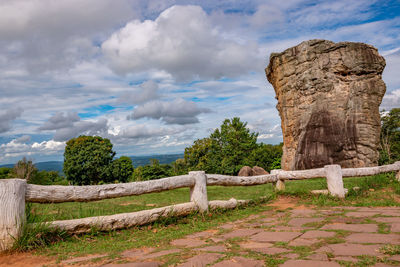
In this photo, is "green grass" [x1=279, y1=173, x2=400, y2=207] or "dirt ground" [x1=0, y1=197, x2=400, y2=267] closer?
"dirt ground" [x1=0, y1=197, x2=400, y2=267]

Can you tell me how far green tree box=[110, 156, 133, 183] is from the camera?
32.7 m

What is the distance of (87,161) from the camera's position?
3112cm

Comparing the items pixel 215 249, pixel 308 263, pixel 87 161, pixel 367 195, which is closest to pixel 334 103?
pixel 367 195

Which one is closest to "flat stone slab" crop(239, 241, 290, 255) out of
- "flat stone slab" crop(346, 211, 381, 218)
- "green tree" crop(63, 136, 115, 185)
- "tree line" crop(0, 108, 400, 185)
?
"flat stone slab" crop(346, 211, 381, 218)

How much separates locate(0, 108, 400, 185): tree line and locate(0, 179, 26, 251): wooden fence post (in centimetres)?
2320

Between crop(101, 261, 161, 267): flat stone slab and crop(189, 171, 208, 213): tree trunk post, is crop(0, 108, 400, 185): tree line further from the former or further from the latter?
crop(101, 261, 161, 267): flat stone slab

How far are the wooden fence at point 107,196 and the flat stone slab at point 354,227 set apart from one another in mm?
2280

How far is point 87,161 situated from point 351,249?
31.3 metres

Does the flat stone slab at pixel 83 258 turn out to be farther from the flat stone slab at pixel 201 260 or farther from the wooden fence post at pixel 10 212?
the flat stone slab at pixel 201 260

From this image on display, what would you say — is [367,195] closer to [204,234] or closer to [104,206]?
[204,234]

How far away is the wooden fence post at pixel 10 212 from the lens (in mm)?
3424

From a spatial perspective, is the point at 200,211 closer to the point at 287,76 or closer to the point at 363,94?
the point at 363,94

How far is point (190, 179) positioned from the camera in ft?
18.1

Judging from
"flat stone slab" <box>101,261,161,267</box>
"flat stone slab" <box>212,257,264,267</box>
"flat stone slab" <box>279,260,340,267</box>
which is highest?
"flat stone slab" <box>101,261,161,267</box>
